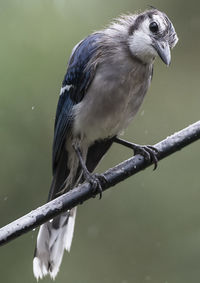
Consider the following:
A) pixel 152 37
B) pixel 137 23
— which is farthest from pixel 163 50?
pixel 137 23

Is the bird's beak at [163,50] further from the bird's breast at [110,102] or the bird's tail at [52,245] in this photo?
the bird's tail at [52,245]

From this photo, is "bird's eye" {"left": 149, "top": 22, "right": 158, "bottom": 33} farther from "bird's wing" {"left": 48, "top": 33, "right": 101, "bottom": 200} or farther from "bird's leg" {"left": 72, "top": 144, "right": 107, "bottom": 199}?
"bird's leg" {"left": 72, "top": 144, "right": 107, "bottom": 199}

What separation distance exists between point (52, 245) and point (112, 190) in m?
1.82

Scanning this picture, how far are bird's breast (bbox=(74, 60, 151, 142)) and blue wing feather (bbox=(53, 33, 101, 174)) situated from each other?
0.16ft

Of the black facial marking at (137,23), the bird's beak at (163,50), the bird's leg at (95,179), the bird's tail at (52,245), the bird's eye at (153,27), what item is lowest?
the bird's tail at (52,245)

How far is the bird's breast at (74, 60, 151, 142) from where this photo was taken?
514cm

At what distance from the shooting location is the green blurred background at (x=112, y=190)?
256 inches

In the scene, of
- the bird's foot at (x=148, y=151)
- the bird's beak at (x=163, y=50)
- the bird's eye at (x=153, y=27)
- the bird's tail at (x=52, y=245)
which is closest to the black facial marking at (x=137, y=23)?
the bird's eye at (x=153, y=27)

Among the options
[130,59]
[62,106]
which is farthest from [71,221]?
[130,59]

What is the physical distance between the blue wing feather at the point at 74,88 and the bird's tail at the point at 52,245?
311 millimetres

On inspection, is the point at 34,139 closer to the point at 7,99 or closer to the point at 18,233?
the point at 7,99

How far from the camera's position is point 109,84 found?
516cm

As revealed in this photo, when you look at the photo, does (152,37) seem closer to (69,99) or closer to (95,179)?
(69,99)

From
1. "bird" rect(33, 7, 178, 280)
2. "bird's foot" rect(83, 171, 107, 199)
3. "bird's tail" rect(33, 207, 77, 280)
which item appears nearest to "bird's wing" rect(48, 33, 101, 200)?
"bird" rect(33, 7, 178, 280)
